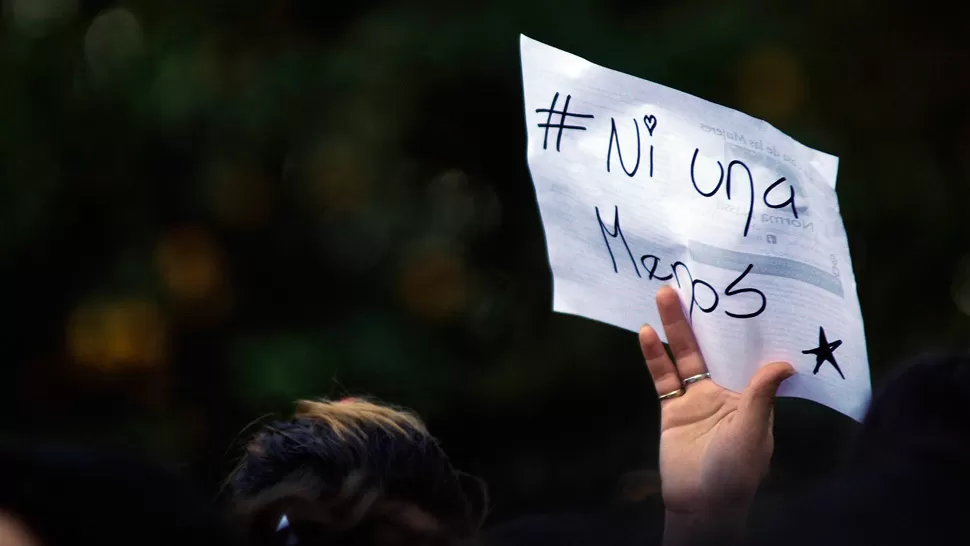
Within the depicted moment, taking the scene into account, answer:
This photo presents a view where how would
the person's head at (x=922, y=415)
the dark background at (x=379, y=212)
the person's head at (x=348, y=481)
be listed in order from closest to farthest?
the person's head at (x=922, y=415) < the person's head at (x=348, y=481) < the dark background at (x=379, y=212)

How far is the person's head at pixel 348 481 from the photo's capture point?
1.11m

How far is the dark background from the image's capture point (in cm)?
255

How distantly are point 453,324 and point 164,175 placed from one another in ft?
2.46

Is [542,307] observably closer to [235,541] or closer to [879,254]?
[879,254]

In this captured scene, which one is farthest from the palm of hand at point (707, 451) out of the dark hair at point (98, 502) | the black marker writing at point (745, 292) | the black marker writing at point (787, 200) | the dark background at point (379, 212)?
the dark background at point (379, 212)

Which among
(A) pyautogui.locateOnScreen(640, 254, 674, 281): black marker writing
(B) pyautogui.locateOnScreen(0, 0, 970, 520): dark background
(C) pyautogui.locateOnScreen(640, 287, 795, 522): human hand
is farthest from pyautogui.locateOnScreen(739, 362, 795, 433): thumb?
(B) pyautogui.locateOnScreen(0, 0, 970, 520): dark background

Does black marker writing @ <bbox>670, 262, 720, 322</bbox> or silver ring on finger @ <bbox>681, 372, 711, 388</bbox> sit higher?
black marker writing @ <bbox>670, 262, 720, 322</bbox>

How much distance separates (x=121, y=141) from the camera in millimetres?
2729

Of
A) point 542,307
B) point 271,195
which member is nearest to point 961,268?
point 542,307

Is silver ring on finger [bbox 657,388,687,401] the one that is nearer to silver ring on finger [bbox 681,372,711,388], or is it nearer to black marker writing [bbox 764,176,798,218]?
silver ring on finger [bbox 681,372,711,388]

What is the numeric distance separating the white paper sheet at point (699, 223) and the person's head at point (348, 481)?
9.9 inches

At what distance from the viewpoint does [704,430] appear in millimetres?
1273

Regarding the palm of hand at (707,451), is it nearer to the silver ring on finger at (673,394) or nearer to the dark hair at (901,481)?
the silver ring on finger at (673,394)

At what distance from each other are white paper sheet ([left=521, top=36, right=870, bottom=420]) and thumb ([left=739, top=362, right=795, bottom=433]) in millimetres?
12
